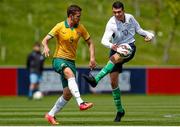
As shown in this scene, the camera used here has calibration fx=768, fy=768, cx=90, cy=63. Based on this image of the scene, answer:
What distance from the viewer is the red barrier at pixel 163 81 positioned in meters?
33.8

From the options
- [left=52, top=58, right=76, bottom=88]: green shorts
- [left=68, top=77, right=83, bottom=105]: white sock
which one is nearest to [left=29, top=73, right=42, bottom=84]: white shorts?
[left=52, top=58, right=76, bottom=88]: green shorts

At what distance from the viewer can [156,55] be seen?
56.9 m

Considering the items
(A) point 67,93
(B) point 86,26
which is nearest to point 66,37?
(A) point 67,93

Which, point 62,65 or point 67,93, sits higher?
point 62,65

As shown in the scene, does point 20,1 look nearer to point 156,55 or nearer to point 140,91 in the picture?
point 156,55

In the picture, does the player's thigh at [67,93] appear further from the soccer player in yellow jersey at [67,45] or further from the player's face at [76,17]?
the player's face at [76,17]

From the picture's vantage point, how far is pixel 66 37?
47.3 ft

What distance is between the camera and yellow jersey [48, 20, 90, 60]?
14422 mm

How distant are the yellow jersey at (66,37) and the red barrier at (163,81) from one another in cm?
1941

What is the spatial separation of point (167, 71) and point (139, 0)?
35.0m

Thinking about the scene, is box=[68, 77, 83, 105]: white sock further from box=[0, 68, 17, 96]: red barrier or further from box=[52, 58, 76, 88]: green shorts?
box=[0, 68, 17, 96]: red barrier

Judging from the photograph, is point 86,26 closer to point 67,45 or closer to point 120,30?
point 120,30

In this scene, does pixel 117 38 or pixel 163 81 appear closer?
pixel 117 38

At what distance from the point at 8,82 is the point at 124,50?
18578 mm
